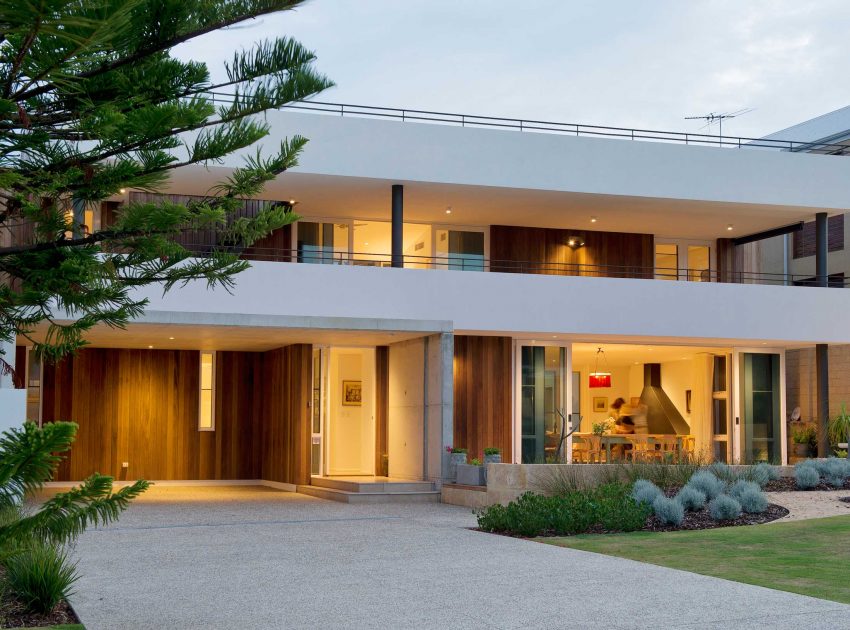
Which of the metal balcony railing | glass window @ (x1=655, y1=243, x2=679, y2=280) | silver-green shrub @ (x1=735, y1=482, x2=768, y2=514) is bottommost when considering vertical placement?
silver-green shrub @ (x1=735, y1=482, x2=768, y2=514)

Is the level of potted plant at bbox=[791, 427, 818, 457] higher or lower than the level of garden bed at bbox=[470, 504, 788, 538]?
higher

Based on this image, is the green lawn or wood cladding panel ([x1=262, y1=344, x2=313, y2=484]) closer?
the green lawn

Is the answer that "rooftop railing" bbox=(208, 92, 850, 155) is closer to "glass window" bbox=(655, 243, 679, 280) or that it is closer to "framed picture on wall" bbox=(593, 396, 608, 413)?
"glass window" bbox=(655, 243, 679, 280)

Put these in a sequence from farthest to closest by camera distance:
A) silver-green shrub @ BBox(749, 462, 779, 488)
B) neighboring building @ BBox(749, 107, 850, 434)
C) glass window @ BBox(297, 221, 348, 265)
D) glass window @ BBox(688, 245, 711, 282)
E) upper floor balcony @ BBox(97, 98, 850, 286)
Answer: neighboring building @ BBox(749, 107, 850, 434) < glass window @ BBox(688, 245, 711, 282) < glass window @ BBox(297, 221, 348, 265) < upper floor balcony @ BBox(97, 98, 850, 286) < silver-green shrub @ BBox(749, 462, 779, 488)

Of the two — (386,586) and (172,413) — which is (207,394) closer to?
(172,413)

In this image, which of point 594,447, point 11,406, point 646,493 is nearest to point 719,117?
point 594,447

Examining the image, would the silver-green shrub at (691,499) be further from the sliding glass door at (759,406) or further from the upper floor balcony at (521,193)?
the sliding glass door at (759,406)

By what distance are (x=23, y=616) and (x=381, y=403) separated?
12.4m

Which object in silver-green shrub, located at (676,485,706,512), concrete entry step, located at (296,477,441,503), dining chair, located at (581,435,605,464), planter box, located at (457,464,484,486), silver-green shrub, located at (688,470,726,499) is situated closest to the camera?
silver-green shrub, located at (676,485,706,512)

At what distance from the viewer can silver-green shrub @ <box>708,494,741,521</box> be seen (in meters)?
11.3

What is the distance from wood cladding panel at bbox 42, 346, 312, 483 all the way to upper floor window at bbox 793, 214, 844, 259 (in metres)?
12.9

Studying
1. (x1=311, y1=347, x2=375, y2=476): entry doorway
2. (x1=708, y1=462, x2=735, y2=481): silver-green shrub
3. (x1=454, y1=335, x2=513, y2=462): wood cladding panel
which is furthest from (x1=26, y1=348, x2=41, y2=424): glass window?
(x1=708, y1=462, x2=735, y2=481): silver-green shrub

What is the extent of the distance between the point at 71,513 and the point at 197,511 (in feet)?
37.2

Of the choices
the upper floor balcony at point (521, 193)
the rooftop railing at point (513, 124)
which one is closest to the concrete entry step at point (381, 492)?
the upper floor balcony at point (521, 193)
